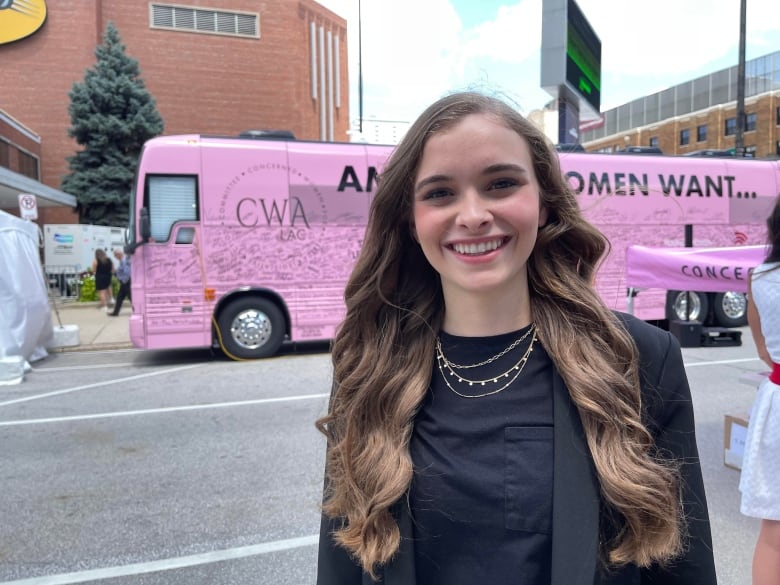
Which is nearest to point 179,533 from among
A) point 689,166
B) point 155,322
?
point 155,322

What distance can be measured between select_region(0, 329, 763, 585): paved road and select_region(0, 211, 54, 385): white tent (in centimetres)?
90

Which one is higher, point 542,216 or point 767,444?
point 542,216

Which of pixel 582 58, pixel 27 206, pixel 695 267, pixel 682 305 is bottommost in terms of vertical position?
pixel 682 305

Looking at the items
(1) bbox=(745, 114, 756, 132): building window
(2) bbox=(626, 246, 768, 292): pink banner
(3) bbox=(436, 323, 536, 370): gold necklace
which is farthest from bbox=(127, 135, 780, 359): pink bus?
(1) bbox=(745, 114, 756, 132): building window

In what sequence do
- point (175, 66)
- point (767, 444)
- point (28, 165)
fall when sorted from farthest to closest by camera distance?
point (175, 66) → point (28, 165) → point (767, 444)

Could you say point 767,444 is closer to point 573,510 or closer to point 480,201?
point 573,510

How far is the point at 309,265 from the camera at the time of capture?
32.9 feet

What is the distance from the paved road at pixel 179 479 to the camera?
10.7ft

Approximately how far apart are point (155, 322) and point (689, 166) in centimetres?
1030

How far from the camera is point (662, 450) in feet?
4.34

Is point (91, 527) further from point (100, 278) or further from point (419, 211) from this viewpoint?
point (100, 278)

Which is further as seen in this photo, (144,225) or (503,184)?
(144,225)

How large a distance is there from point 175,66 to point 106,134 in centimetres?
906

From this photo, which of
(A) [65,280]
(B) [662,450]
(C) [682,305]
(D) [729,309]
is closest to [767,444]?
(B) [662,450]
